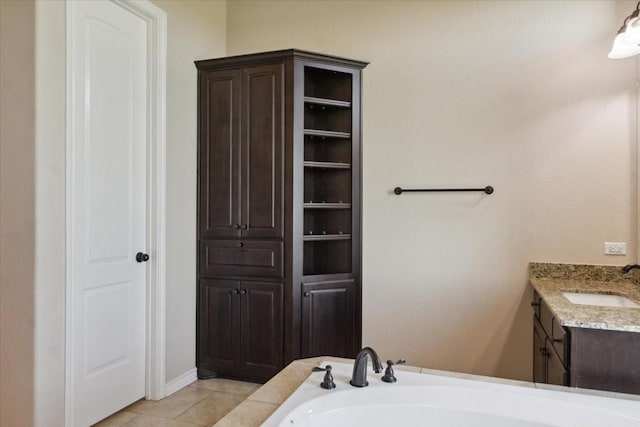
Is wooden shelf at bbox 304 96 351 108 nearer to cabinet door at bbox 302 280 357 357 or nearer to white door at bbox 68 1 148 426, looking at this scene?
white door at bbox 68 1 148 426

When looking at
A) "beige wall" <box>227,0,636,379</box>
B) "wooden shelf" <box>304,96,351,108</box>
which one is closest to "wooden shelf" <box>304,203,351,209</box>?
"beige wall" <box>227,0,636,379</box>

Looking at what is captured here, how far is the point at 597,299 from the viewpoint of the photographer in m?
2.23

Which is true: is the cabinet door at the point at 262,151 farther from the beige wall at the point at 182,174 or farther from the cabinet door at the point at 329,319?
the cabinet door at the point at 329,319

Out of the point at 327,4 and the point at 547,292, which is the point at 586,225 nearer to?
the point at 547,292

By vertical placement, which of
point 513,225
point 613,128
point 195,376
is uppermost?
point 613,128

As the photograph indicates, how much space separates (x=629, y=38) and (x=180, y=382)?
3.37m

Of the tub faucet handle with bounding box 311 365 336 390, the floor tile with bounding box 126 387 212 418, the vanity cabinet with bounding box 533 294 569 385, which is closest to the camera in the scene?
the tub faucet handle with bounding box 311 365 336 390


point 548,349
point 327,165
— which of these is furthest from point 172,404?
point 548,349

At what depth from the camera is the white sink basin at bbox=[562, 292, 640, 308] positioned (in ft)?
7.07

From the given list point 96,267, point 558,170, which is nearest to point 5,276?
point 96,267

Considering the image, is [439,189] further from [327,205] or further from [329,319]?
[329,319]

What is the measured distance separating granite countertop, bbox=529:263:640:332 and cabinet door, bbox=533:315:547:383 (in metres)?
0.26

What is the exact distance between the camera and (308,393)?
1422mm

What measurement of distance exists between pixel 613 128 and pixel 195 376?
10.7 ft
